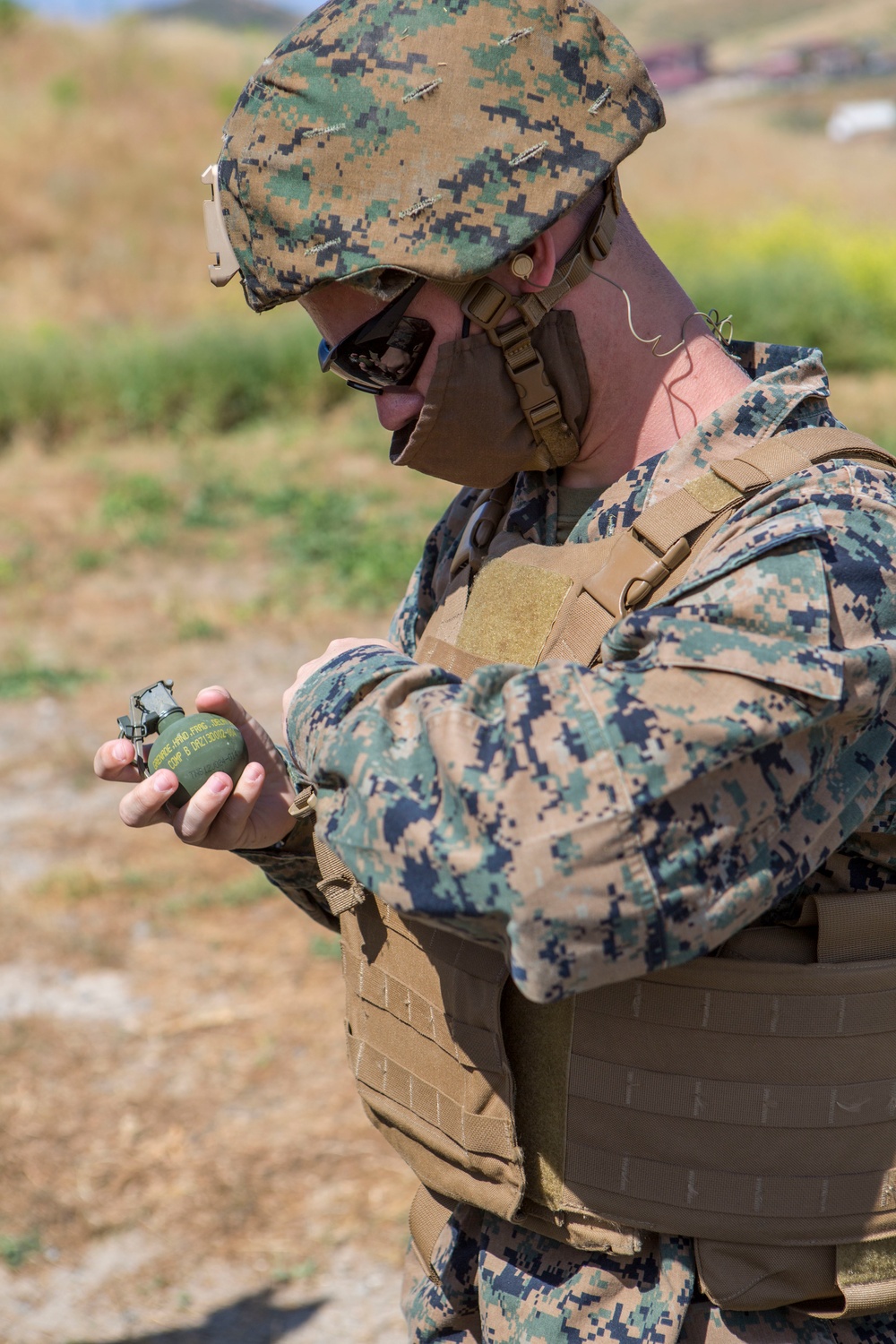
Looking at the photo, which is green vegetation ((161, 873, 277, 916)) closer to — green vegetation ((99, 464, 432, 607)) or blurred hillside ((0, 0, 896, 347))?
green vegetation ((99, 464, 432, 607))

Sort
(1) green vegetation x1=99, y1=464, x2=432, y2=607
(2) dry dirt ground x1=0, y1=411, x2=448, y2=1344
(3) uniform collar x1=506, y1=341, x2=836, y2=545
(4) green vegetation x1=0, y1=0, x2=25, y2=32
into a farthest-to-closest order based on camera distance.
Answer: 1. (4) green vegetation x1=0, y1=0, x2=25, y2=32
2. (1) green vegetation x1=99, y1=464, x2=432, y2=607
3. (2) dry dirt ground x1=0, y1=411, x2=448, y2=1344
4. (3) uniform collar x1=506, y1=341, x2=836, y2=545

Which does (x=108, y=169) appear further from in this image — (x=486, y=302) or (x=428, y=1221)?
(x=428, y=1221)

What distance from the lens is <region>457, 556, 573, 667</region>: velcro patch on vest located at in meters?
1.61

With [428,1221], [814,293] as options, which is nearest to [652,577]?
[428,1221]

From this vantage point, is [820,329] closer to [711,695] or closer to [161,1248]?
[161,1248]

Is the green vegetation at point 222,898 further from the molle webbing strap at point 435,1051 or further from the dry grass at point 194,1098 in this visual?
the molle webbing strap at point 435,1051

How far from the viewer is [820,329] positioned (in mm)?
12789

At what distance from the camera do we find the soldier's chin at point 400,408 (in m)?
1.67

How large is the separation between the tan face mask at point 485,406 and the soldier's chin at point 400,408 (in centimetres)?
2

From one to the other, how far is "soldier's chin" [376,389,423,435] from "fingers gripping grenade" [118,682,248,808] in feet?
1.53

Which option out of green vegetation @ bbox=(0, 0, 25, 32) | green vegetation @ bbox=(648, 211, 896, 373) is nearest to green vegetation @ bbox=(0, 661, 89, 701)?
green vegetation @ bbox=(648, 211, 896, 373)

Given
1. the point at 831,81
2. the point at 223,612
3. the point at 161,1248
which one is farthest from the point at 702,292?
the point at 831,81

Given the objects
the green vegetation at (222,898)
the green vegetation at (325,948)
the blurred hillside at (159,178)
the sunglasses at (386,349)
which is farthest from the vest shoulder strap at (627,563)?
the blurred hillside at (159,178)

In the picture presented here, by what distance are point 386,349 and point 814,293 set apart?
492 inches
